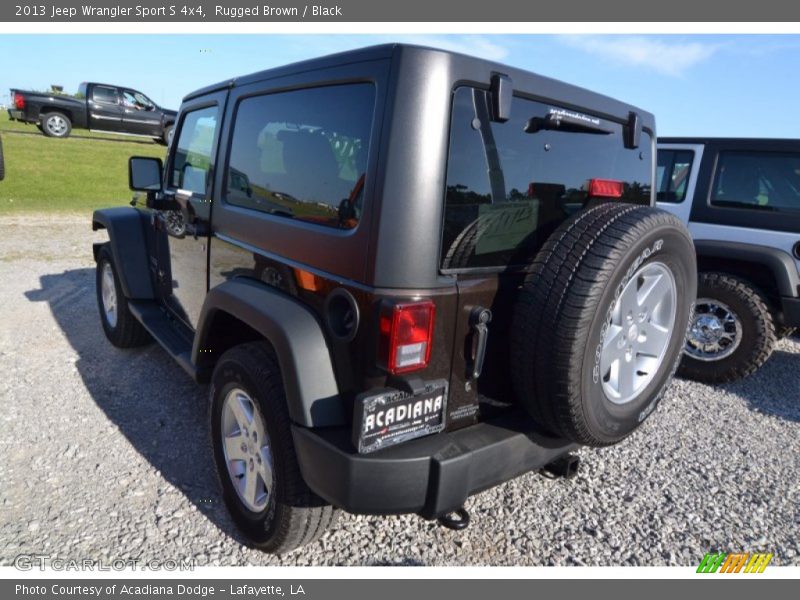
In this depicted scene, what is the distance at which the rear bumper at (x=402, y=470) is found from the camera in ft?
5.79

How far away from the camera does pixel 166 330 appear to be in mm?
3516

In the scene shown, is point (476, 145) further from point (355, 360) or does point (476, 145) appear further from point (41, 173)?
point (41, 173)

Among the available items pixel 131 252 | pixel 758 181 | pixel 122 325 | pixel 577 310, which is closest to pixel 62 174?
pixel 122 325

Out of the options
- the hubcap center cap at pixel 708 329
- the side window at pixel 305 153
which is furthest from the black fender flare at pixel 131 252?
the hubcap center cap at pixel 708 329

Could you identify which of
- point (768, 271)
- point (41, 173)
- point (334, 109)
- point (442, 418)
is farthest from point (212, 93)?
point (41, 173)

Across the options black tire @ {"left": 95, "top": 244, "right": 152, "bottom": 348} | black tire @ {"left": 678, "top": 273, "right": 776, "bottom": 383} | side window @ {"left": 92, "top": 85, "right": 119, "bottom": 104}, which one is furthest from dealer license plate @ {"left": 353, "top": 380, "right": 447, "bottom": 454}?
side window @ {"left": 92, "top": 85, "right": 119, "bottom": 104}

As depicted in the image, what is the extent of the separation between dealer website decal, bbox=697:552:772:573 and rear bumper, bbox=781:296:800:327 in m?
2.29

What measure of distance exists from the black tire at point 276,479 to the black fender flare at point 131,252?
1.92 meters

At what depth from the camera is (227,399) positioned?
2389 millimetres

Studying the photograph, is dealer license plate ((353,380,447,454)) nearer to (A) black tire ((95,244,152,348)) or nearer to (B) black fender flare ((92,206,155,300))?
(B) black fender flare ((92,206,155,300))

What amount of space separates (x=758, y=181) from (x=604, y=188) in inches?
117

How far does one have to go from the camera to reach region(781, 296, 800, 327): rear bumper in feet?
13.3

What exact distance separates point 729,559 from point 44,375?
4288 millimetres

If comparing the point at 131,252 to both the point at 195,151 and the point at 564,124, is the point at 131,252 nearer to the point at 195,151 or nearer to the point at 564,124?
the point at 195,151
